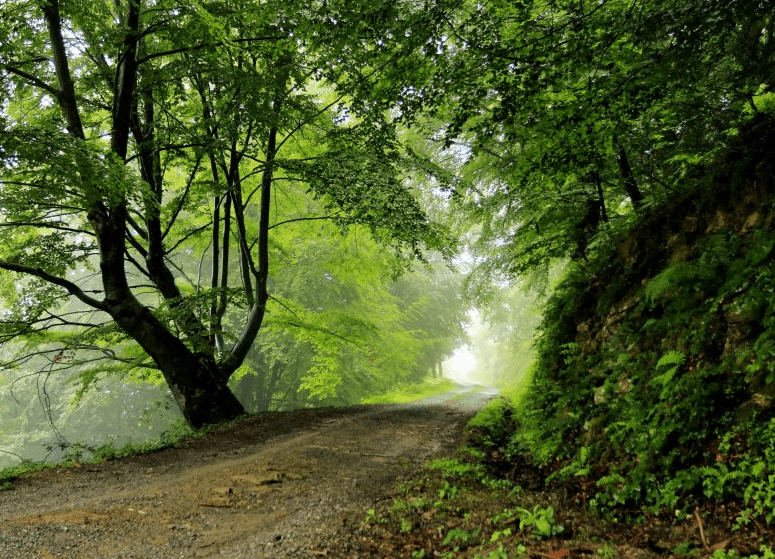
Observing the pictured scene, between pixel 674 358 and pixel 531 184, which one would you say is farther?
pixel 531 184

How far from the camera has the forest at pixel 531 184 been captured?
3.75 meters

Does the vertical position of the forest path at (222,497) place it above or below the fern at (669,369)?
below

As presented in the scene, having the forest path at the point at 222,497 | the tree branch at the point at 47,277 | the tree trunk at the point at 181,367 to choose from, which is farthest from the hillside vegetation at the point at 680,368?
the tree branch at the point at 47,277

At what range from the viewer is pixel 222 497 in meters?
4.66

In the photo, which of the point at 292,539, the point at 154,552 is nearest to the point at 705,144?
the point at 292,539

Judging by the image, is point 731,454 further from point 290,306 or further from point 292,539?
point 290,306

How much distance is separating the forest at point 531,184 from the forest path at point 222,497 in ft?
5.82

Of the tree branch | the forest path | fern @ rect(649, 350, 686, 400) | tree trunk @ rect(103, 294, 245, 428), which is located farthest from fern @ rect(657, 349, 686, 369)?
Result: the tree branch

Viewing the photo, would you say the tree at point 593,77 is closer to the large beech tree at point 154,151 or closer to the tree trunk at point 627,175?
the tree trunk at point 627,175

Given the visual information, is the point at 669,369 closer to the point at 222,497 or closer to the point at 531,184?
the point at 531,184

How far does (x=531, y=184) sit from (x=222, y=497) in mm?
6467

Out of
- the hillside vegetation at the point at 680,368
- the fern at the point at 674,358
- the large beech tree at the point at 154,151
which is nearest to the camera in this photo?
the hillside vegetation at the point at 680,368

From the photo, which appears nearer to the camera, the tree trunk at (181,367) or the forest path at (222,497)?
the forest path at (222,497)

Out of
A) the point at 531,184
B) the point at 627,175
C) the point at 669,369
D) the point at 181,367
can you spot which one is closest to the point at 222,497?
the point at 669,369
